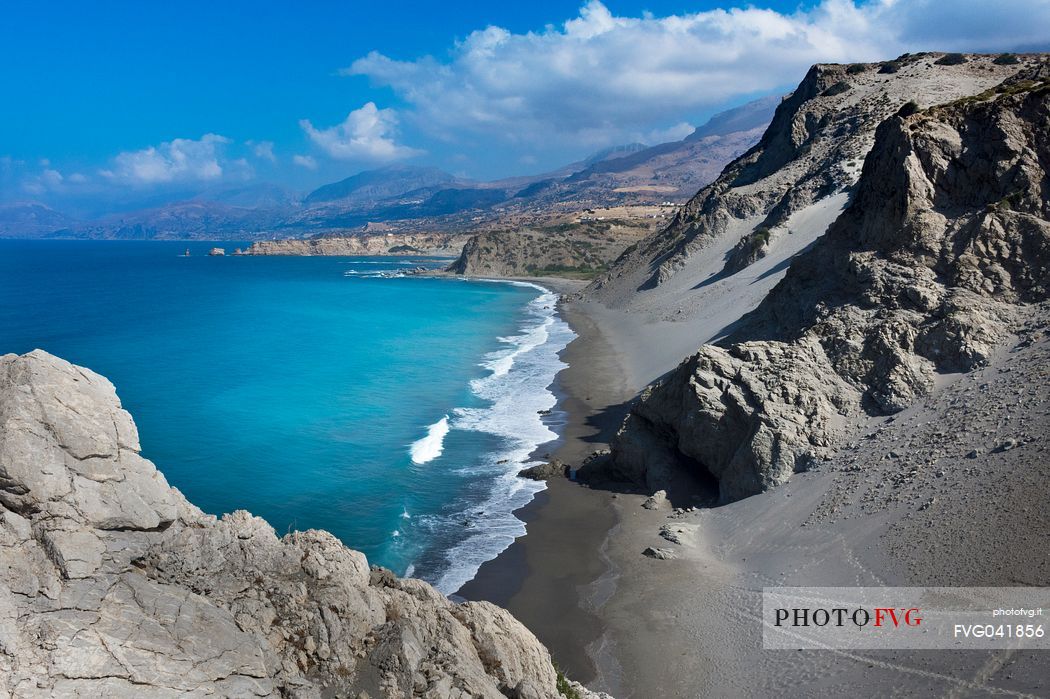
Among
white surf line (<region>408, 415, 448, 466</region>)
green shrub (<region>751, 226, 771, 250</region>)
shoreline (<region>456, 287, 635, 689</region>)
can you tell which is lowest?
shoreline (<region>456, 287, 635, 689</region>)

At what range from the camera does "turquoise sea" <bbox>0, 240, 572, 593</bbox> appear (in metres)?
26.0

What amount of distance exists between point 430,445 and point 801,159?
172ft

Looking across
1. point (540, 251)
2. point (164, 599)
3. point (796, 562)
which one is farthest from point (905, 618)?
point (540, 251)

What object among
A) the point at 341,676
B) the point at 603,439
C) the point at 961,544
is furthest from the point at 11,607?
the point at 603,439

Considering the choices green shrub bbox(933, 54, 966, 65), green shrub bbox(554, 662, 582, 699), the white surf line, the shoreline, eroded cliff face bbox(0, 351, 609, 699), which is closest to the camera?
eroded cliff face bbox(0, 351, 609, 699)

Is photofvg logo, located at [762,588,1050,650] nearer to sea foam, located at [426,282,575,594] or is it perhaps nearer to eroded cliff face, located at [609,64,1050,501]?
eroded cliff face, located at [609,64,1050,501]

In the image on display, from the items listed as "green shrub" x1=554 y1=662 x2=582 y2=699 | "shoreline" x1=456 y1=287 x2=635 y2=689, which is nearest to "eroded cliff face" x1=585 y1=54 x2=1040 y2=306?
"shoreline" x1=456 y1=287 x2=635 y2=689

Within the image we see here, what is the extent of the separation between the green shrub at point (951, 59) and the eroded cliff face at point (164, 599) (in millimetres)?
70899

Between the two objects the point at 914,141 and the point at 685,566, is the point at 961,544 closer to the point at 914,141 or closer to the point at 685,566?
the point at 685,566

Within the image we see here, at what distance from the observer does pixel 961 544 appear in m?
15.9

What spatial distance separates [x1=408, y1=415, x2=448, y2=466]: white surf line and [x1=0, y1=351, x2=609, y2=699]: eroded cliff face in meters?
20.5

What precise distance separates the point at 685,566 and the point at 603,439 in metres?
12.7

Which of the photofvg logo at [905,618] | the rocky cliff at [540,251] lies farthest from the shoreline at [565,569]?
the rocky cliff at [540,251]

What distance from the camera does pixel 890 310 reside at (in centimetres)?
2284
